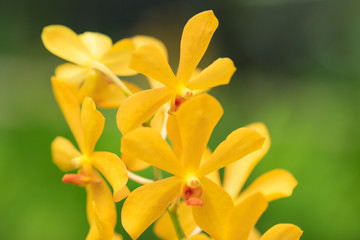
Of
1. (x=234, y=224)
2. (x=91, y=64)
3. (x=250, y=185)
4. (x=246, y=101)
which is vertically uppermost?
(x=91, y=64)

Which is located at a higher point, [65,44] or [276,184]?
[65,44]

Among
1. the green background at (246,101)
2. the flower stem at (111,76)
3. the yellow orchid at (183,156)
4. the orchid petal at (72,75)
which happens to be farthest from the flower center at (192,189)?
the green background at (246,101)

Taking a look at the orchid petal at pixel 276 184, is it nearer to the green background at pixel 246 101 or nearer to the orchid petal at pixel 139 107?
the orchid petal at pixel 139 107

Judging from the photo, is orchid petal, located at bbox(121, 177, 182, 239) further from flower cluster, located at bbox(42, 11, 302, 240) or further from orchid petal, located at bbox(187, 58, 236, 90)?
orchid petal, located at bbox(187, 58, 236, 90)

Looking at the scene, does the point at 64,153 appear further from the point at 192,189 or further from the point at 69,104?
the point at 192,189

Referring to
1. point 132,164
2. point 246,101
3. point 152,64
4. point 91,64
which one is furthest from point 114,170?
point 246,101

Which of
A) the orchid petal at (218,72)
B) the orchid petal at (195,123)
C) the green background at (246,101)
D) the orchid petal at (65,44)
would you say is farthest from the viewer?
the green background at (246,101)

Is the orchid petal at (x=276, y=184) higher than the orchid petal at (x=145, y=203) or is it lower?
lower
